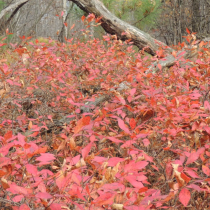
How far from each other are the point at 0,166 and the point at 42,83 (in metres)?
1.98

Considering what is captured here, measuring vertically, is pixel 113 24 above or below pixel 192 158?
above

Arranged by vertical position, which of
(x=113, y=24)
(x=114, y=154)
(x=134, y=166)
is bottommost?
(x=114, y=154)

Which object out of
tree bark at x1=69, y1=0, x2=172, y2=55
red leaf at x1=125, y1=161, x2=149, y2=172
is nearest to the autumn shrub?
red leaf at x1=125, y1=161, x2=149, y2=172

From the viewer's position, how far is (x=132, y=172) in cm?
98

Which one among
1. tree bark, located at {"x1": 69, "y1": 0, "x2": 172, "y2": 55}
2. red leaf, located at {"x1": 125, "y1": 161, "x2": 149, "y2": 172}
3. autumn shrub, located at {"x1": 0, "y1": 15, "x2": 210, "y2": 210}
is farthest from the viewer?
tree bark, located at {"x1": 69, "y1": 0, "x2": 172, "y2": 55}

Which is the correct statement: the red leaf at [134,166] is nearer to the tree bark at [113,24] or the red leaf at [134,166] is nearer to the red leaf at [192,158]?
the red leaf at [192,158]

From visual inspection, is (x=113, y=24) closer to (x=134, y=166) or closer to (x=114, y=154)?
(x=114, y=154)

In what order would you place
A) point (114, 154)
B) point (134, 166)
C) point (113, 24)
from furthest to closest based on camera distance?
point (113, 24), point (114, 154), point (134, 166)

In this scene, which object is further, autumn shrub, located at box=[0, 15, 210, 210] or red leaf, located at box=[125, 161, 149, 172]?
red leaf, located at box=[125, 161, 149, 172]

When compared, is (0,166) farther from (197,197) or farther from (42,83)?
(42,83)

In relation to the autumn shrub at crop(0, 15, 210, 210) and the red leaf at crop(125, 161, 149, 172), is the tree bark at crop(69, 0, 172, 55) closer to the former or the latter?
the autumn shrub at crop(0, 15, 210, 210)

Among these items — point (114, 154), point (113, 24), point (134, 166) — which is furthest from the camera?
point (113, 24)

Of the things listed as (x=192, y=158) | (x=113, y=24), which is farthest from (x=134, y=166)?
(x=113, y=24)

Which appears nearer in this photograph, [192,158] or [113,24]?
[192,158]
